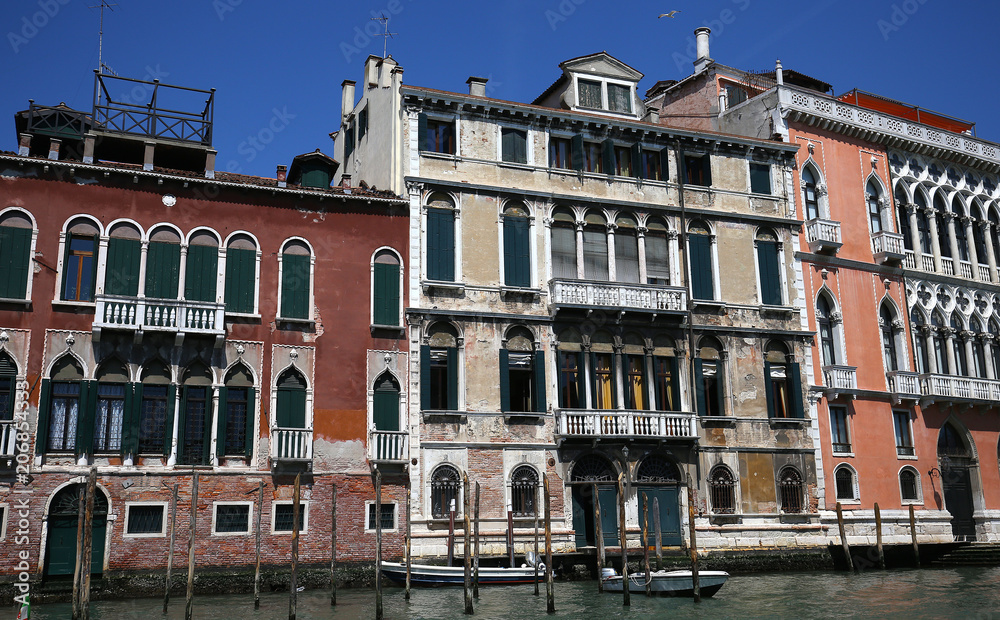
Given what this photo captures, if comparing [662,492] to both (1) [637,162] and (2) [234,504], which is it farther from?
(2) [234,504]

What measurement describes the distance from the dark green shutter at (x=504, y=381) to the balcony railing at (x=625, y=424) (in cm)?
137

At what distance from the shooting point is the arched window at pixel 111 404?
21.8 metres

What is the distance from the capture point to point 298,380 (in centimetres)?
2359

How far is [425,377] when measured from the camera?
24.5 metres

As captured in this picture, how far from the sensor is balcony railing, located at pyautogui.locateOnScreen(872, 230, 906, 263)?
30.5m

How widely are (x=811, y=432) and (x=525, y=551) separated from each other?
30.8 feet

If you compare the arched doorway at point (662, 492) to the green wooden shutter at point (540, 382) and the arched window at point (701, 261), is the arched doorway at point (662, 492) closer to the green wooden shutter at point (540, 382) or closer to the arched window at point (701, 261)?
the green wooden shutter at point (540, 382)

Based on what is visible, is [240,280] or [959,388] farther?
[959,388]

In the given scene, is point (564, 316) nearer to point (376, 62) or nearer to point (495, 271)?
point (495, 271)

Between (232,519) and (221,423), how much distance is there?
2195 millimetres

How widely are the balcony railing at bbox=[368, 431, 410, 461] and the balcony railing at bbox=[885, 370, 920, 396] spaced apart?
15296 mm

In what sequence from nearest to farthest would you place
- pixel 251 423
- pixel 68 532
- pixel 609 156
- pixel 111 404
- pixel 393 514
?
pixel 68 532, pixel 111 404, pixel 251 423, pixel 393 514, pixel 609 156

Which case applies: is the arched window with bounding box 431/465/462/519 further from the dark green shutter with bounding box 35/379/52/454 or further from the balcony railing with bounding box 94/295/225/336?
the dark green shutter with bounding box 35/379/52/454

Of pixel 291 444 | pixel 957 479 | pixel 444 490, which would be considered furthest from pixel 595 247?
pixel 957 479
